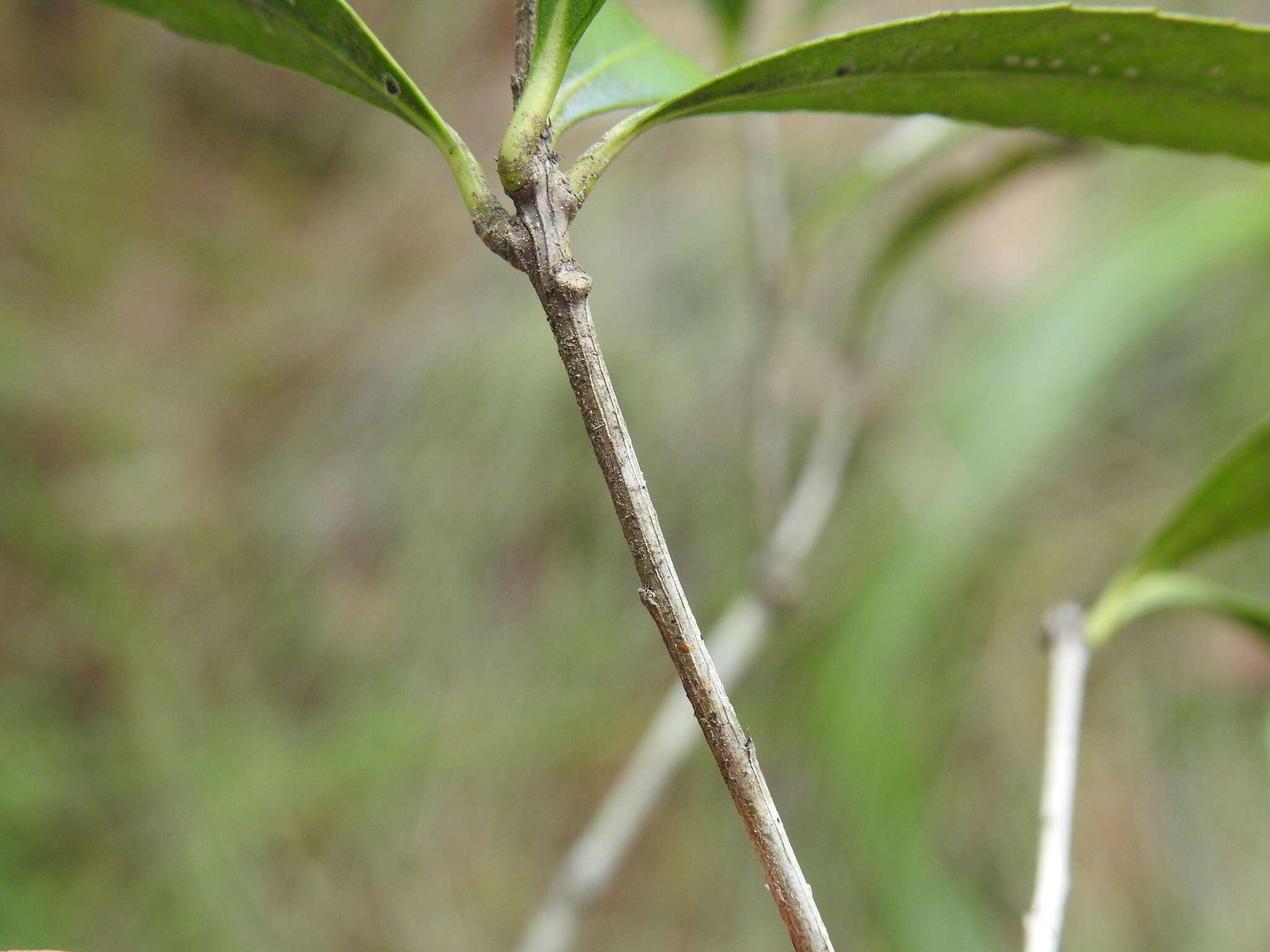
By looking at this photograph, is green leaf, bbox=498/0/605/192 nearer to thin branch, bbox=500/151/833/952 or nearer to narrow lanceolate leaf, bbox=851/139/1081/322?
thin branch, bbox=500/151/833/952

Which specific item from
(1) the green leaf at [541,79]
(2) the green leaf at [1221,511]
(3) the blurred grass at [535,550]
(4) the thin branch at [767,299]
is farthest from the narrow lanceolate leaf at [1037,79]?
(3) the blurred grass at [535,550]

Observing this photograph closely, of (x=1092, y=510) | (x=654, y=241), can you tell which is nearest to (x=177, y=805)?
(x=654, y=241)

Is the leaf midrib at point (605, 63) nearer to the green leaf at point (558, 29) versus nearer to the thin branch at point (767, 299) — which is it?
the green leaf at point (558, 29)

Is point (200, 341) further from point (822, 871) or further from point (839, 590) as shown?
point (822, 871)

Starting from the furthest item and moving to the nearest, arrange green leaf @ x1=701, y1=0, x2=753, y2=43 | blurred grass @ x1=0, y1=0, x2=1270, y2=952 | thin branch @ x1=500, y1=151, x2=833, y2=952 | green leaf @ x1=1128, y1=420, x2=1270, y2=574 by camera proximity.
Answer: blurred grass @ x1=0, y1=0, x2=1270, y2=952 < green leaf @ x1=701, y1=0, x2=753, y2=43 < green leaf @ x1=1128, y1=420, x2=1270, y2=574 < thin branch @ x1=500, y1=151, x2=833, y2=952

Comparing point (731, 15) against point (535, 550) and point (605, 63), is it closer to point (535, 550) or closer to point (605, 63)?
point (605, 63)

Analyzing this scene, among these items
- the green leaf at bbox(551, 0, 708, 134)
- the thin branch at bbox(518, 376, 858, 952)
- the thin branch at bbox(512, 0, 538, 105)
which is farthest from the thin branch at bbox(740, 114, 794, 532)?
the thin branch at bbox(512, 0, 538, 105)

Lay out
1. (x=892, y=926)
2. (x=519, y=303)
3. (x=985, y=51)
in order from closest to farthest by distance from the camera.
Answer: (x=985, y=51), (x=892, y=926), (x=519, y=303)

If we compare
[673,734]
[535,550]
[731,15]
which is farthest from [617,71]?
[535,550]
